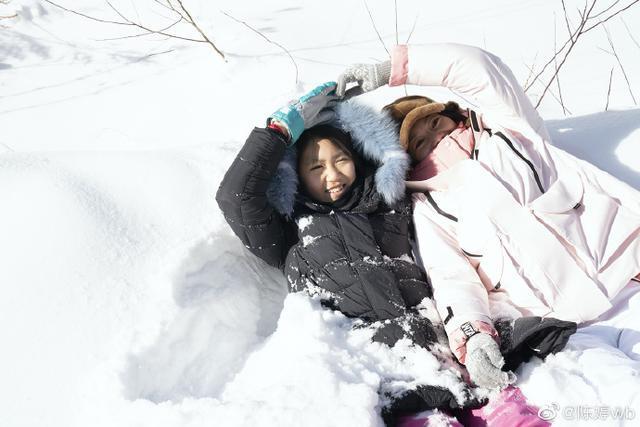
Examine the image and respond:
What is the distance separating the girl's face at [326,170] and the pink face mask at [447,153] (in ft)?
1.04

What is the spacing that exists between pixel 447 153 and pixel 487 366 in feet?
2.87

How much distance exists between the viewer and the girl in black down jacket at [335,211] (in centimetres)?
171

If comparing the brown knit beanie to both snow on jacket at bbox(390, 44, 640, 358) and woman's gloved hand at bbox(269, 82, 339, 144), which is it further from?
woman's gloved hand at bbox(269, 82, 339, 144)

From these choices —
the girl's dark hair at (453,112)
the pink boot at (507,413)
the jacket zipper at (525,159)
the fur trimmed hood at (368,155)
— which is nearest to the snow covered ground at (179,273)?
the pink boot at (507,413)

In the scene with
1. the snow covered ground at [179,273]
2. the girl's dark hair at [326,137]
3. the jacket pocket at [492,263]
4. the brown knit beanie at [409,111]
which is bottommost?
the snow covered ground at [179,273]

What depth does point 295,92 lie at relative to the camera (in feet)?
9.87

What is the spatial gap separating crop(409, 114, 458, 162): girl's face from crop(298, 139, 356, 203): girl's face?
313 millimetres

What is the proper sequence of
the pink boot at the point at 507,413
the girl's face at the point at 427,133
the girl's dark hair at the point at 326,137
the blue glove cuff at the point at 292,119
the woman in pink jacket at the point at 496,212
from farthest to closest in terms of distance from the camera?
the girl's face at the point at 427,133
the girl's dark hair at the point at 326,137
the blue glove cuff at the point at 292,119
the woman in pink jacket at the point at 496,212
the pink boot at the point at 507,413

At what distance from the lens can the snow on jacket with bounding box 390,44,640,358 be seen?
1.66 m

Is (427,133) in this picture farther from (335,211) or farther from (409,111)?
(335,211)

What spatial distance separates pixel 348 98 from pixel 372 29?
5.70 ft

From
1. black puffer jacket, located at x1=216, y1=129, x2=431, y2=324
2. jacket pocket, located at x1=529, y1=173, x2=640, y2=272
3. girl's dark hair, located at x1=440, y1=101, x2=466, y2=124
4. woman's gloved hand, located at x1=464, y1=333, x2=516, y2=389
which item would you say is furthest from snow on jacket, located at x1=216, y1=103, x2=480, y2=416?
jacket pocket, located at x1=529, y1=173, x2=640, y2=272

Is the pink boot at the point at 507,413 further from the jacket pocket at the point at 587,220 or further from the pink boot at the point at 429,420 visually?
the jacket pocket at the point at 587,220

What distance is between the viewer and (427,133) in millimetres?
2080
